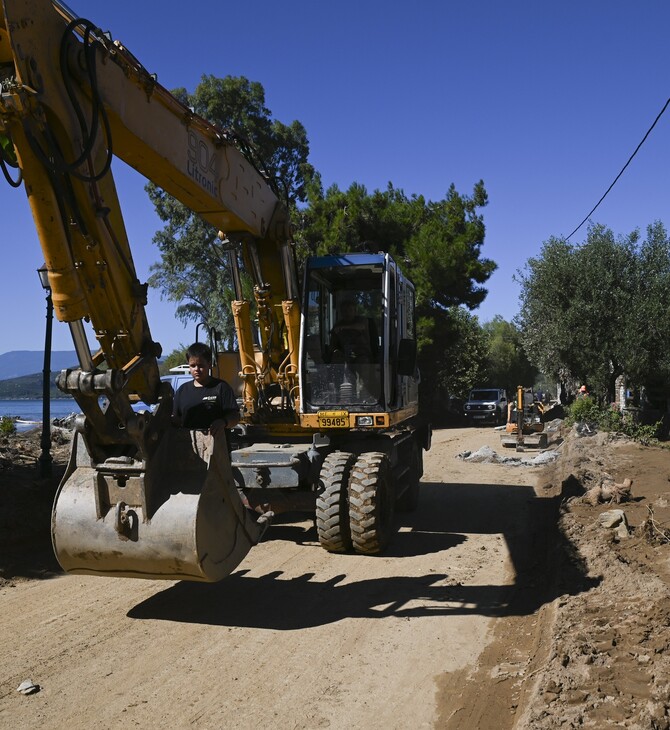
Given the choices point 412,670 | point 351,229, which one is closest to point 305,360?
point 412,670

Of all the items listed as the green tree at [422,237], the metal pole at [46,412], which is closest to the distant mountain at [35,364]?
the metal pole at [46,412]

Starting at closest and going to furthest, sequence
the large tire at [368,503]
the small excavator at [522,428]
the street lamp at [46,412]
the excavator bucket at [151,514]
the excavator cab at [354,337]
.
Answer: the excavator bucket at [151,514] < the large tire at [368,503] < the excavator cab at [354,337] < the street lamp at [46,412] < the small excavator at [522,428]

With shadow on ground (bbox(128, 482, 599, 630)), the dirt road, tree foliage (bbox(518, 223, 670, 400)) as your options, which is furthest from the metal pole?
tree foliage (bbox(518, 223, 670, 400))

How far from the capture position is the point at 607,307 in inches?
876

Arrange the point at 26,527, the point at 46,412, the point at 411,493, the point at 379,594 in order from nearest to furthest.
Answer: the point at 379,594 < the point at 26,527 < the point at 411,493 < the point at 46,412

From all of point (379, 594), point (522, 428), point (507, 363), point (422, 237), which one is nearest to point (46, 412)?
point (379, 594)

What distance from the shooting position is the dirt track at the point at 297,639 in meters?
4.49

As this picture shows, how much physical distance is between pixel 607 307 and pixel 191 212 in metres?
20.3

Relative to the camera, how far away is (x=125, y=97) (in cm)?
576

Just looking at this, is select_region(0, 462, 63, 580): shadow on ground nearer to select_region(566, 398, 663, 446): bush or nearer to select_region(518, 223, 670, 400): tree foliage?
select_region(566, 398, 663, 446): bush

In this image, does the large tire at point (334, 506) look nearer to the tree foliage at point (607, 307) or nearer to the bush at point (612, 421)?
the bush at point (612, 421)

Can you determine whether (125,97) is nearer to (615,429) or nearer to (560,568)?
(560,568)

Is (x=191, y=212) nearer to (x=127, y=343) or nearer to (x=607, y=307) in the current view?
(x=607, y=307)

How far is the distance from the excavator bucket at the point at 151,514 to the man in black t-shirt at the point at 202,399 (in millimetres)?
496
